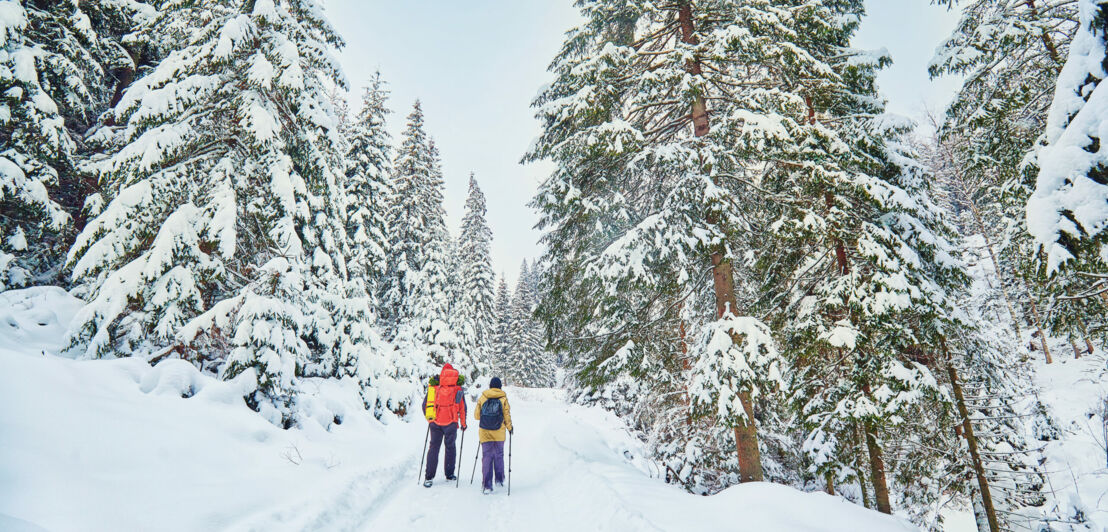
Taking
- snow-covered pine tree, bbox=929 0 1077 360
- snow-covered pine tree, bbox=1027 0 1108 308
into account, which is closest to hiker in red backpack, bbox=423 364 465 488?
snow-covered pine tree, bbox=1027 0 1108 308

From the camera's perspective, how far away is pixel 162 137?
7.84 meters

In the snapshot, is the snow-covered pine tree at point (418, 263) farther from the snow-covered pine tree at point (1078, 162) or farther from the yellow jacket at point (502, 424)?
the snow-covered pine tree at point (1078, 162)

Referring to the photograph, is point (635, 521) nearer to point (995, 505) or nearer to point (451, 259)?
point (995, 505)

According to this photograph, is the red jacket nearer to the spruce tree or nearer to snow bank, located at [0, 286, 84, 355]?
snow bank, located at [0, 286, 84, 355]

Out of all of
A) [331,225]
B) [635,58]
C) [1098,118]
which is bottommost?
[1098,118]

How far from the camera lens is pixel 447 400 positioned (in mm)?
8203

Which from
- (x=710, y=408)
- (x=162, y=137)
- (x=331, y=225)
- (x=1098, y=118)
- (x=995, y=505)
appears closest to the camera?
(x=1098, y=118)

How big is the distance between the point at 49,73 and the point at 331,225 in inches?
278

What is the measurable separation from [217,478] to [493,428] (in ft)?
13.5

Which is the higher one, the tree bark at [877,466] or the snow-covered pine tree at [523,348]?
the snow-covered pine tree at [523,348]

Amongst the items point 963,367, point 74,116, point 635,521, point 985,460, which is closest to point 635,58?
point 635,521

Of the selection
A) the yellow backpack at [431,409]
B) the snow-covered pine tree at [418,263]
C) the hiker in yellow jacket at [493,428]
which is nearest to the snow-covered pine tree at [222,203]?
the yellow backpack at [431,409]

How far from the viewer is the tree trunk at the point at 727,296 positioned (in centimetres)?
732

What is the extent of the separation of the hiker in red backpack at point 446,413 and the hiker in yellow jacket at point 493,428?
47cm
